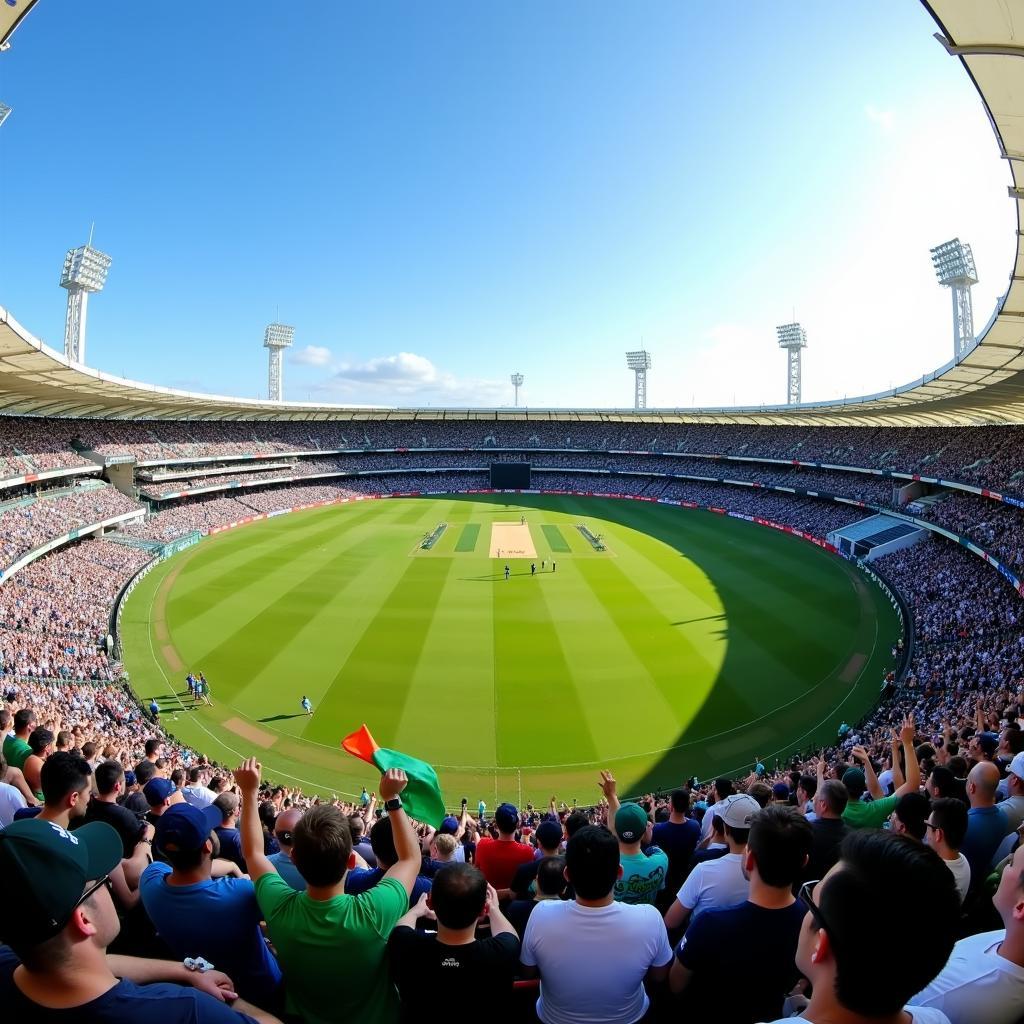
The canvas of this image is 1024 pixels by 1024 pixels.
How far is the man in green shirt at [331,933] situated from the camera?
303cm

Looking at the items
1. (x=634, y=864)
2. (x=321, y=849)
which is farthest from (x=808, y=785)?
(x=321, y=849)

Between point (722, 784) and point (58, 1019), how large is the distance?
8.27 m

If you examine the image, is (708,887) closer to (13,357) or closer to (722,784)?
(722,784)

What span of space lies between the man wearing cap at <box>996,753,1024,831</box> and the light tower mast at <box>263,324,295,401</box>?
115432 millimetres

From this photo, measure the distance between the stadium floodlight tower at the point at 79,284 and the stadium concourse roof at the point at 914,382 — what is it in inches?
803

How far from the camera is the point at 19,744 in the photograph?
24.9ft

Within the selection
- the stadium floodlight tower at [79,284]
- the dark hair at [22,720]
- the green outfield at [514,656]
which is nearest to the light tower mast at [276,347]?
the stadium floodlight tower at [79,284]

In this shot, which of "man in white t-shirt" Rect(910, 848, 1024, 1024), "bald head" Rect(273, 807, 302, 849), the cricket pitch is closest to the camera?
"man in white t-shirt" Rect(910, 848, 1024, 1024)

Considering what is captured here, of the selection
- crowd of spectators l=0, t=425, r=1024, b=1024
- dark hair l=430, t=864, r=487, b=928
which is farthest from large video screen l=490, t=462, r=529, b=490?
dark hair l=430, t=864, r=487, b=928

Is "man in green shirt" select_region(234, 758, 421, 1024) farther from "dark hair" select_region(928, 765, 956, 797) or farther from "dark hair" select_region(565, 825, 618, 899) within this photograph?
"dark hair" select_region(928, 765, 956, 797)

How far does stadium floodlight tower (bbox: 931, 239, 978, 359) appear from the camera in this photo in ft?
207

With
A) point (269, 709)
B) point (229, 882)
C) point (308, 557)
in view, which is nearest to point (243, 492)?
point (308, 557)

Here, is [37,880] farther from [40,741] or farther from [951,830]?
[40,741]

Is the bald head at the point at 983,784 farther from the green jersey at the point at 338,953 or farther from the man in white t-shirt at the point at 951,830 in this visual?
the green jersey at the point at 338,953
